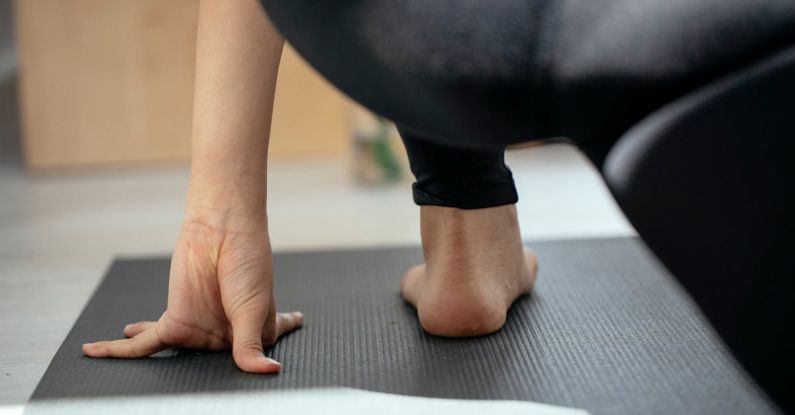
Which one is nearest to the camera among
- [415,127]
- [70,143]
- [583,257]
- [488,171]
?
[415,127]

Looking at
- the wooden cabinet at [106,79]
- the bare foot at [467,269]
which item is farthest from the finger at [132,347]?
the wooden cabinet at [106,79]

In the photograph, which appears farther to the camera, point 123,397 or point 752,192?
point 123,397

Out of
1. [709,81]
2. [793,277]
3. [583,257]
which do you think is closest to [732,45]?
[709,81]

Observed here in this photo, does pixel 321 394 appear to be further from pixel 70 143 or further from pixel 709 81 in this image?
pixel 70 143

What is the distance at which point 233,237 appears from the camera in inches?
40.3

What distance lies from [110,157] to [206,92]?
192 centimetres

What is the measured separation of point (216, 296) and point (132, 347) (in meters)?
0.11

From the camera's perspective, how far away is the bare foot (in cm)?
109

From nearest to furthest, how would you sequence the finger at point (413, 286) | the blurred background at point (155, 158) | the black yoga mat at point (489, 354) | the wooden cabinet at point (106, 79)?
the black yoga mat at point (489, 354) → the finger at point (413, 286) → the blurred background at point (155, 158) → the wooden cabinet at point (106, 79)

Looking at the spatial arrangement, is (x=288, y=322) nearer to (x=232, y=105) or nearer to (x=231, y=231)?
(x=231, y=231)

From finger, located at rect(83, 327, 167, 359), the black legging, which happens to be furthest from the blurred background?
the black legging

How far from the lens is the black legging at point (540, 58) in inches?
23.9

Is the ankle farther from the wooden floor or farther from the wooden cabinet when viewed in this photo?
the wooden cabinet

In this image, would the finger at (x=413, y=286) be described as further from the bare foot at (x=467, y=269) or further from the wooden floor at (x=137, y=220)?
the wooden floor at (x=137, y=220)
